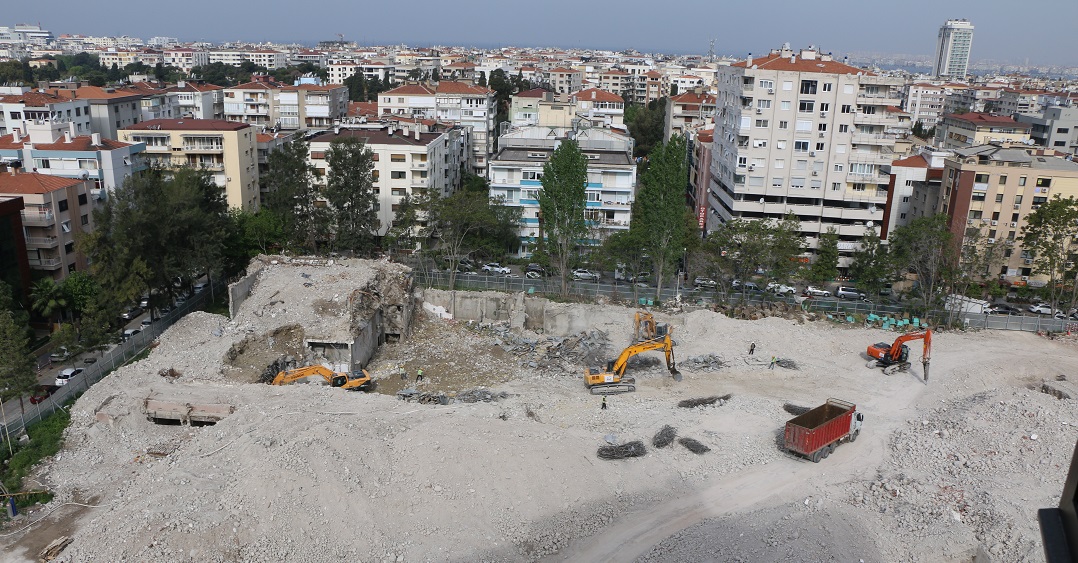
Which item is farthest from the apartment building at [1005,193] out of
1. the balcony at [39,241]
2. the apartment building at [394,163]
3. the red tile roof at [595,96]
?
the balcony at [39,241]

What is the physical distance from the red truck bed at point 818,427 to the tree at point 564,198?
1767cm

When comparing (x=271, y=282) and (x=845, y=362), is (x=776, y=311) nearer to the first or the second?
(x=845, y=362)

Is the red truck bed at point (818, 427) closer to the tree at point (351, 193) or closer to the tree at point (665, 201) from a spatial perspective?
the tree at point (665, 201)

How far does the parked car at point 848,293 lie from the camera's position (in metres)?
44.1

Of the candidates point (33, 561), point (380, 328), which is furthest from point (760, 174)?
point (33, 561)

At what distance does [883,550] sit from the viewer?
19.0 meters

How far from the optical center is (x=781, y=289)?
1718 inches

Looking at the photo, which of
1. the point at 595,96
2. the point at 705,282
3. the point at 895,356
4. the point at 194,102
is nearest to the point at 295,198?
the point at 705,282

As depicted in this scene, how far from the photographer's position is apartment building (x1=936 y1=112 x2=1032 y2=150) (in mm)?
66250

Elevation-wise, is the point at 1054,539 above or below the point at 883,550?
above

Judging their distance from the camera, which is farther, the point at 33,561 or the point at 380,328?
the point at 380,328

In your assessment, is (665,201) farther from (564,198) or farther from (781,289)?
(781,289)

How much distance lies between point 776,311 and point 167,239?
3039cm

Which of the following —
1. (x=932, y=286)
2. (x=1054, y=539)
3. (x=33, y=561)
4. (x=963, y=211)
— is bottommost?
(x=33, y=561)
